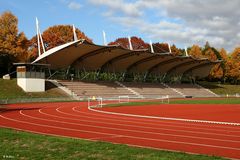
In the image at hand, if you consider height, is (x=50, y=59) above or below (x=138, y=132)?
above

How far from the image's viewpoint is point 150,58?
71188mm

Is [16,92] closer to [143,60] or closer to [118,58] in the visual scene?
[118,58]

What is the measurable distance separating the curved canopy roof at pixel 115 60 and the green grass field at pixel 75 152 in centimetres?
4132

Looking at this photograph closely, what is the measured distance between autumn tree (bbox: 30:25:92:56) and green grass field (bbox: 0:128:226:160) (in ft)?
233

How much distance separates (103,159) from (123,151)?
1.02 meters

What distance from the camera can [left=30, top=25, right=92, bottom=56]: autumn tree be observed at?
275 feet

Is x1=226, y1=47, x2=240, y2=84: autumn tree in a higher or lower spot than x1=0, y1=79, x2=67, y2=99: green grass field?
higher

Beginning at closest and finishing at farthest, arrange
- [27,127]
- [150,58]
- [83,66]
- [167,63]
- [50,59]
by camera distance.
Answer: [27,127] → [50,59] → [83,66] → [150,58] → [167,63]

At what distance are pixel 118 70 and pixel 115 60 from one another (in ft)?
18.9

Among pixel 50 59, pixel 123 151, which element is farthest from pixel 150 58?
pixel 123 151

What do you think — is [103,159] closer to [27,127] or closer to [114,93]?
[27,127]

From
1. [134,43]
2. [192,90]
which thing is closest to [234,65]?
[192,90]

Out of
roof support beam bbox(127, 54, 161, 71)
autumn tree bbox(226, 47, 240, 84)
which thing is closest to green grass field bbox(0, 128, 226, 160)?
roof support beam bbox(127, 54, 161, 71)

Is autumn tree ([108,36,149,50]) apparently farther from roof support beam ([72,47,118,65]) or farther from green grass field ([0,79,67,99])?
green grass field ([0,79,67,99])
